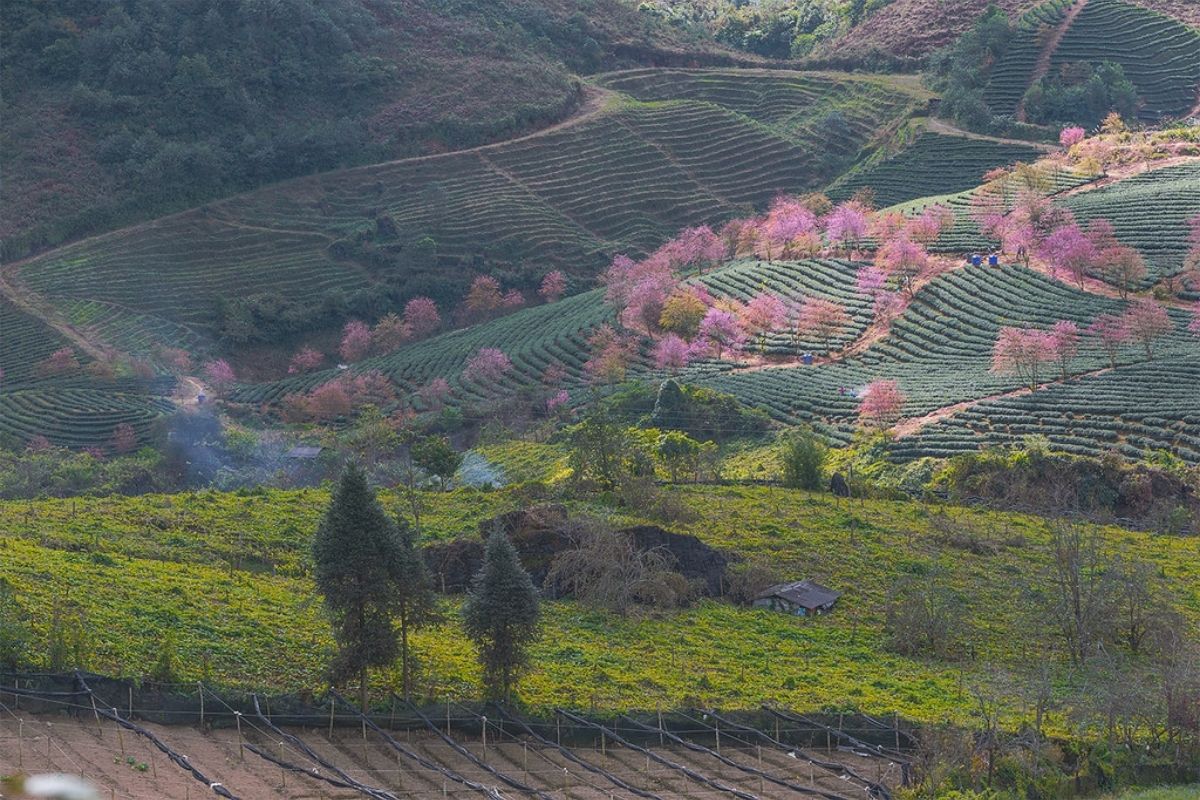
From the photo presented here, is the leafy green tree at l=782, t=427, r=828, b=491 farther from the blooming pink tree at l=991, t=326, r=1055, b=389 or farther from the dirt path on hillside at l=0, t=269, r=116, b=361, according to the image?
the dirt path on hillside at l=0, t=269, r=116, b=361

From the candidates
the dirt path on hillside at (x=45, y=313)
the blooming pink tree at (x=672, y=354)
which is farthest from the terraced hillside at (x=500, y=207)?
the blooming pink tree at (x=672, y=354)

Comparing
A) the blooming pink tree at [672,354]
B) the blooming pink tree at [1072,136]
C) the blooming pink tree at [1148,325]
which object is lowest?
the blooming pink tree at [672,354]

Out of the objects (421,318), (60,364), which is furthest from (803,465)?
(60,364)

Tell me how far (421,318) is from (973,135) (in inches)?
1518

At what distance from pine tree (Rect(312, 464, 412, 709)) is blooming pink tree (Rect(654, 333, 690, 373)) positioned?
139 feet

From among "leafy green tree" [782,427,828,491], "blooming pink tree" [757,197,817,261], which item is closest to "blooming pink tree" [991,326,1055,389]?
"leafy green tree" [782,427,828,491]

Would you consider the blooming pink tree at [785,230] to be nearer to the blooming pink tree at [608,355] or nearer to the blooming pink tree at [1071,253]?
the blooming pink tree at [608,355]

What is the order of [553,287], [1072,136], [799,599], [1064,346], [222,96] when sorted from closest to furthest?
[799,599] → [1064,346] → [553,287] → [1072,136] → [222,96]

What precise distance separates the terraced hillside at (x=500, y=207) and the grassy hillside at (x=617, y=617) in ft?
158

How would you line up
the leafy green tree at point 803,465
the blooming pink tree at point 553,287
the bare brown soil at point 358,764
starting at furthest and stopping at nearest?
the blooming pink tree at point 553,287 < the leafy green tree at point 803,465 < the bare brown soil at point 358,764

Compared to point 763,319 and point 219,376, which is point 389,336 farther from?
point 763,319

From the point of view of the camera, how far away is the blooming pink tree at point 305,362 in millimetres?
86688

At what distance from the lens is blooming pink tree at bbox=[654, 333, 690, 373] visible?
2793 inches

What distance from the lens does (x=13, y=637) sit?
1062 inches
